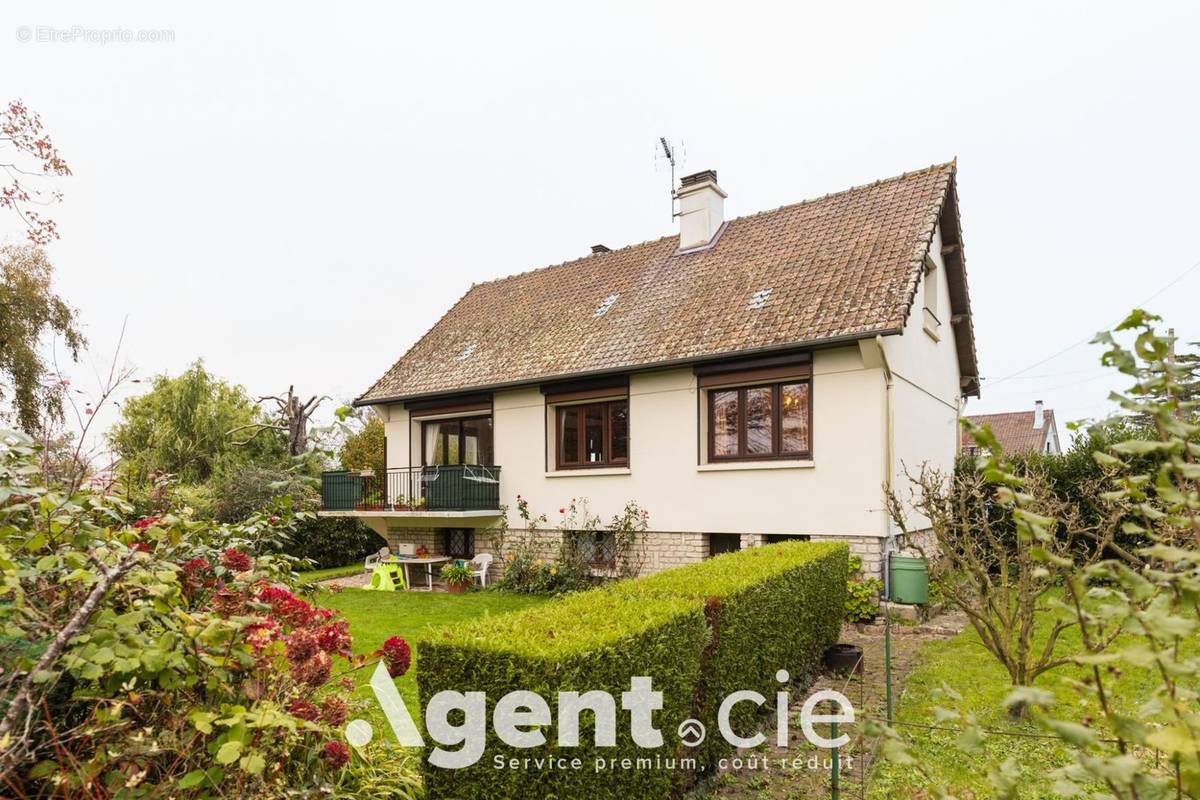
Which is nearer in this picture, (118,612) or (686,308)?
(118,612)

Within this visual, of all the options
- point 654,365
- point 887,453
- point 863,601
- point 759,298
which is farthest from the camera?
point 759,298

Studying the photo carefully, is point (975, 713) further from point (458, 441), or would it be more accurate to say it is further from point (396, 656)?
point (458, 441)

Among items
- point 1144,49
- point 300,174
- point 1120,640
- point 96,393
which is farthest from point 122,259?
point 1144,49

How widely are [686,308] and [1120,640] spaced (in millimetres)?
8053

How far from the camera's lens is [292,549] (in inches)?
715

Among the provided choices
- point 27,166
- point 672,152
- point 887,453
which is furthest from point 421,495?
point 672,152

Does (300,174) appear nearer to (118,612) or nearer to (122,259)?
(122,259)

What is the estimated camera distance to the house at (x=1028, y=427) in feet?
115

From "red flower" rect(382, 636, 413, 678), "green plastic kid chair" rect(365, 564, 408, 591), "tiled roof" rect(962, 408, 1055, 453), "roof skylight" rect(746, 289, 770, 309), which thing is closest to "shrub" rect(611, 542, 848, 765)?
"red flower" rect(382, 636, 413, 678)

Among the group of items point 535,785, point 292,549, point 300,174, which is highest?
point 300,174

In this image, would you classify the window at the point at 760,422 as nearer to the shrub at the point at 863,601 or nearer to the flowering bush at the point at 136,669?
the shrub at the point at 863,601

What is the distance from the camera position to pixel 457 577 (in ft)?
43.5

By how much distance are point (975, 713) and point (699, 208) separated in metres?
11.6

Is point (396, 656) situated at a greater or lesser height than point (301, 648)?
lesser
